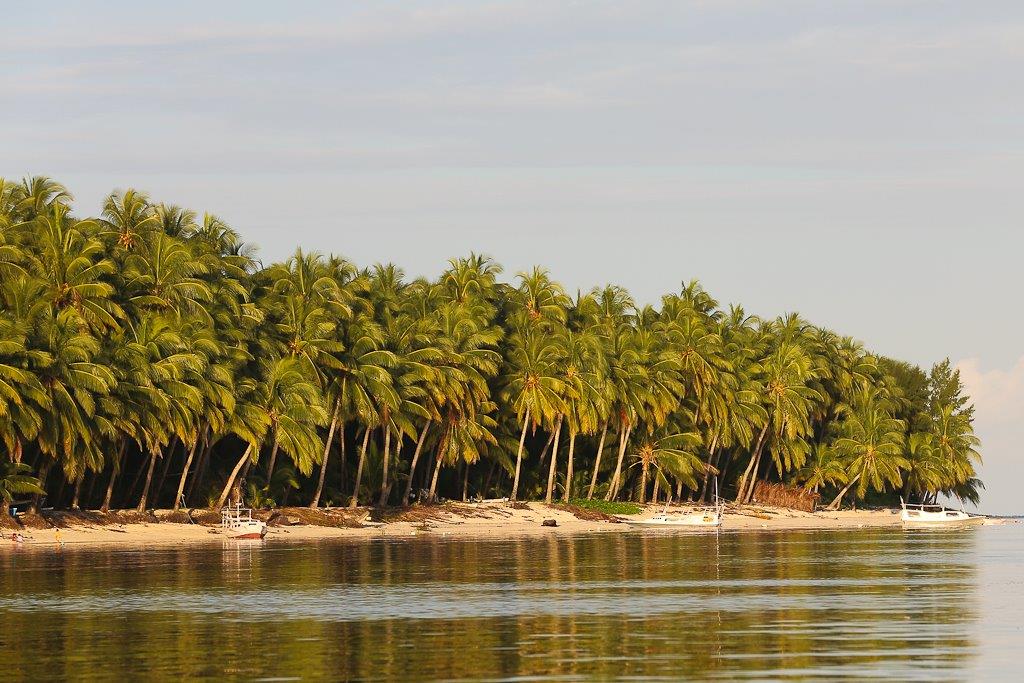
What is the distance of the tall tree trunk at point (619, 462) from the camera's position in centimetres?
10912

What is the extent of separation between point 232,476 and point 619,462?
34.9 meters

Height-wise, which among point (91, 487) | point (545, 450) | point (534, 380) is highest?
point (534, 380)

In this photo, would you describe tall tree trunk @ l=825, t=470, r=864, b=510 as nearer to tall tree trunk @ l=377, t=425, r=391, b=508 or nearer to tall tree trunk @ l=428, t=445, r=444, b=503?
tall tree trunk @ l=428, t=445, r=444, b=503

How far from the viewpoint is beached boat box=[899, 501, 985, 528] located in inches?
4685

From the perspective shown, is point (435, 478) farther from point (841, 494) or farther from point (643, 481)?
point (841, 494)

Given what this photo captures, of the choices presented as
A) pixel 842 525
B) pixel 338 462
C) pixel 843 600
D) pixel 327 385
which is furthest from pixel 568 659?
pixel 842 525

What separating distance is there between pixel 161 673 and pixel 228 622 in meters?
8.81

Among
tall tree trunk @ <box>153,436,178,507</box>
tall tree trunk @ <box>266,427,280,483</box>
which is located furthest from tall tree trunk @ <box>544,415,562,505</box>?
tall tree trunk @ <box>153,436,178,507</box>

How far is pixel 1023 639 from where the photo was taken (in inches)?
1312

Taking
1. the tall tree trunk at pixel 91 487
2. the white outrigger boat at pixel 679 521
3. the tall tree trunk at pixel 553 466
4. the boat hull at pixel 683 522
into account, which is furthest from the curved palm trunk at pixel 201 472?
the white outrigger boat at pixel 679 521

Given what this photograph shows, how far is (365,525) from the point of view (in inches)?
3472

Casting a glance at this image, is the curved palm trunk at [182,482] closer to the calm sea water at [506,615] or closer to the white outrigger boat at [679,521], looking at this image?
the calm sea water at [506,615]

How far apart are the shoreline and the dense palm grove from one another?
1.89 m

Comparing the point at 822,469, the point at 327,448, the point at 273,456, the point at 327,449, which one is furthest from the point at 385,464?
the point at 822,469
